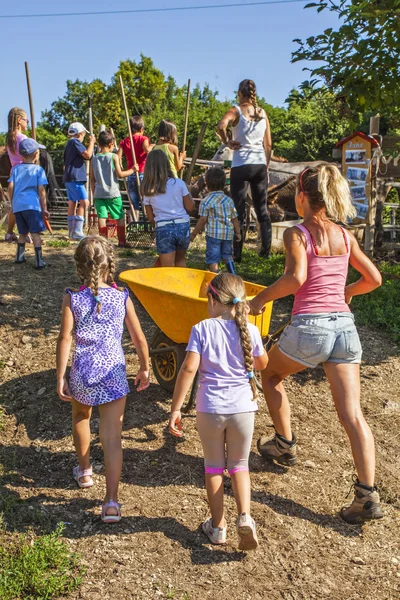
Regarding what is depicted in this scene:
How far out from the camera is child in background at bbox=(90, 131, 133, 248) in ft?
26.6

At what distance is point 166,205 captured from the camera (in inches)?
229

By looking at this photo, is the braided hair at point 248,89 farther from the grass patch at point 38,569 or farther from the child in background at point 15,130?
the grass patch at point 38,569

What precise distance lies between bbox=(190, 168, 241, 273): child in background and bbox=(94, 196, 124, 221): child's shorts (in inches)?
86.1

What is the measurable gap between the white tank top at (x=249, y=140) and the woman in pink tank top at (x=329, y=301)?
3907 mm

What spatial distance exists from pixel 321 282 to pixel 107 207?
5282mm

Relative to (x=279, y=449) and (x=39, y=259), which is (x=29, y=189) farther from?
(x=279, y=449)

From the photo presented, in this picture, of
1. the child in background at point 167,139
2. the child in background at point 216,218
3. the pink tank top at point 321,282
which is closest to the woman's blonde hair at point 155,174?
the child in background at point 216,218

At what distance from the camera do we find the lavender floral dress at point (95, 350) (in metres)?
3.34

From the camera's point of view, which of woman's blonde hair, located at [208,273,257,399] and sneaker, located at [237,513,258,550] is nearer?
sneaker, located at [237,513,258,550]

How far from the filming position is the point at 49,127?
35.8m

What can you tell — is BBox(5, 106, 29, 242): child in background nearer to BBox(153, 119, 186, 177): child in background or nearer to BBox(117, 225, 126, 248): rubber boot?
BBox(117, 225, 126, 248): rubber boot

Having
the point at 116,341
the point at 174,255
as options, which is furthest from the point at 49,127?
the point at 116,341

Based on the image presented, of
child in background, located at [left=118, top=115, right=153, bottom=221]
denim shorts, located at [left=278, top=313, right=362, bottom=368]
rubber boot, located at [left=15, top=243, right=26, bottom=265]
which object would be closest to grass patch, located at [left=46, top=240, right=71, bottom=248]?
rubber boot, located at [left=15, top=243, right=26, bottom=265]

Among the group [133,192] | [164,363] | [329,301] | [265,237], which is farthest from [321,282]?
[133,192]
